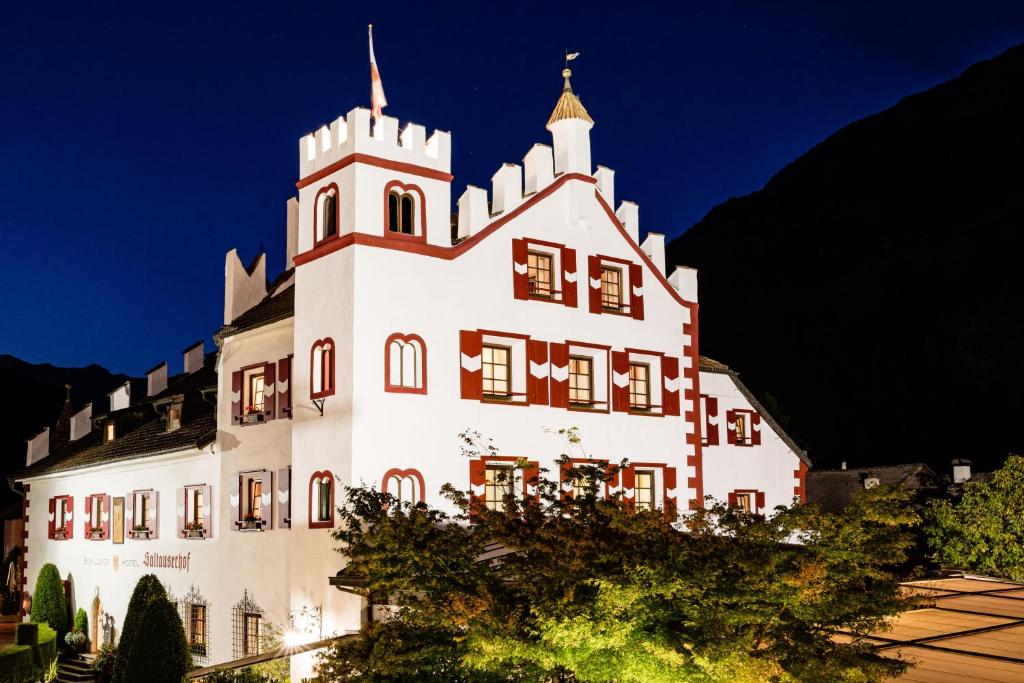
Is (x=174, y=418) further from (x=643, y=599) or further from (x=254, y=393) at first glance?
(x=643, y=599)

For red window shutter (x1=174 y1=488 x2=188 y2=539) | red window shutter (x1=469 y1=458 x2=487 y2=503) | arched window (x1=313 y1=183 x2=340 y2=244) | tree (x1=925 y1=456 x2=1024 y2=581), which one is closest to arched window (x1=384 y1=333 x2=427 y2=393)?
red window shutter (x1=469 y1=458 x2=487 y2=503)

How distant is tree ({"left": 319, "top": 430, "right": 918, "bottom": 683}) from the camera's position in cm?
1404

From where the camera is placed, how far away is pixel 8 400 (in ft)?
341

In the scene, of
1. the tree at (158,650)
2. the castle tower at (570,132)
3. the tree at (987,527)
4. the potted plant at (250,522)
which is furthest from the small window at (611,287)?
the tree at (987,527)

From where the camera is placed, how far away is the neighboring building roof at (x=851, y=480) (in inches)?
1900

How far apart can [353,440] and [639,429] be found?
8743 mm

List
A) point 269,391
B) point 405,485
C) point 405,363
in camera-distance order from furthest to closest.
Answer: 1. point 269,391
2. point 405,363
3. point 405,485

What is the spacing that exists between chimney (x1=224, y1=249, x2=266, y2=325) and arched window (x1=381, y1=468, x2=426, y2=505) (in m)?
9.15

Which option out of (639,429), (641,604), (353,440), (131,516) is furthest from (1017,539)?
(131,516)

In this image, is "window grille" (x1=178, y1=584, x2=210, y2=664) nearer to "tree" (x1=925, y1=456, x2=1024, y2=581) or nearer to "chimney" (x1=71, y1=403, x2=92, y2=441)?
"chimney" (x1=71, y1=403, x2=92, y2=441)

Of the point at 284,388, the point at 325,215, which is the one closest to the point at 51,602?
the point at 284,388

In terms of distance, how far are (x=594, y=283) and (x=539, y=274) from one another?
5.44 feet

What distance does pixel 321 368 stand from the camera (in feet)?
83.3

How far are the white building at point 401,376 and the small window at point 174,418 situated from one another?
61 millimetres
